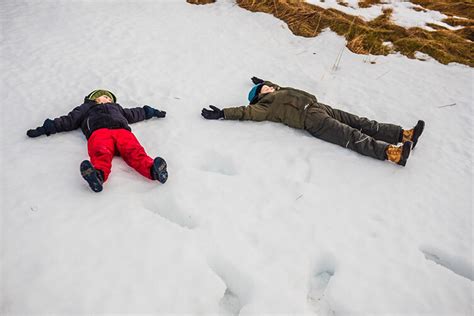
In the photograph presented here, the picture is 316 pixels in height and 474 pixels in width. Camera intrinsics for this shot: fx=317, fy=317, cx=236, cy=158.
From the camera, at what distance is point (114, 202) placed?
2.92 m

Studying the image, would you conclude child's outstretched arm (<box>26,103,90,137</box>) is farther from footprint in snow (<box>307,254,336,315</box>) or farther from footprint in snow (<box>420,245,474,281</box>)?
footprint in snow (<box>420,245,474,281</box>)

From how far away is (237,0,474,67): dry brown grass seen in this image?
642 cm

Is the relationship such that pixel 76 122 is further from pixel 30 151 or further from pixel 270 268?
pixel 270 268

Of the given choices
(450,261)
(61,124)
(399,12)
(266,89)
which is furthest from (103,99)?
(399,12)

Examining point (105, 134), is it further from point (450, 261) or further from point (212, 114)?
point (450, 261)

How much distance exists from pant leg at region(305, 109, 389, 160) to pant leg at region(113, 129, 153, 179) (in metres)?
2.07

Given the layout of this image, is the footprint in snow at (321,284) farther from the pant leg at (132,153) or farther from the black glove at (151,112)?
the black glove at (151,112)

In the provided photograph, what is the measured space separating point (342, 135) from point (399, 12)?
5.96 meters

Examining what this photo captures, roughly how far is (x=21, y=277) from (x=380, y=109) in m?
4.78

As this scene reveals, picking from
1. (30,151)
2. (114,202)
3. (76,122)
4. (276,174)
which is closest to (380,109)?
(276,174)

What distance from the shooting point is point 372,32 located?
6.99m

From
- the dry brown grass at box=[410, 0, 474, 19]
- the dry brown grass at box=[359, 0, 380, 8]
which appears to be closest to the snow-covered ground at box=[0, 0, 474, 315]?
the dry brown grass at box=[359, 0, 380, 8]

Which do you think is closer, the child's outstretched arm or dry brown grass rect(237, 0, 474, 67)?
the child's outstretched arm

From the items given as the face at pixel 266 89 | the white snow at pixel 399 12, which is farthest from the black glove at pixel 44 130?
the white snow at pixel 399 12
